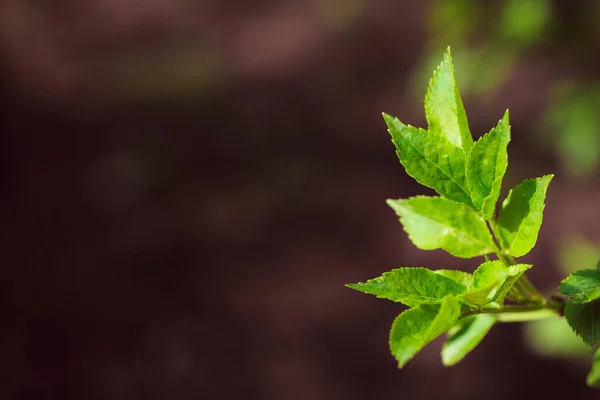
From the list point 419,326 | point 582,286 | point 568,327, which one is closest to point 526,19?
point 568,327

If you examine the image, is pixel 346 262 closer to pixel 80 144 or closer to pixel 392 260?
pixel 392 260

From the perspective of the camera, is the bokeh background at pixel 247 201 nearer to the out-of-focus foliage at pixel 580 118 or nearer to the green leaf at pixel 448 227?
the out-of-focus foliage at pixel 580 118

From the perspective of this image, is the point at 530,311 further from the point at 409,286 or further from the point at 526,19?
the point at 526,19

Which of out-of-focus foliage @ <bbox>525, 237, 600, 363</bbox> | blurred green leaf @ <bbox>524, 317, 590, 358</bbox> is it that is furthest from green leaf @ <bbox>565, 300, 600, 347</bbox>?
blurred green leaf @ <bbox>524, 317, 590, 358</bbox>

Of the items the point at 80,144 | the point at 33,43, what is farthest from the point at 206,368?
the point at 33,43

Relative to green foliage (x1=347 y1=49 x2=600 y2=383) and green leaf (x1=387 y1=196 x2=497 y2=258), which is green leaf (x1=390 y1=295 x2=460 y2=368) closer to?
green foliage (x1=347 y1=49 x2=600 y2=383)
